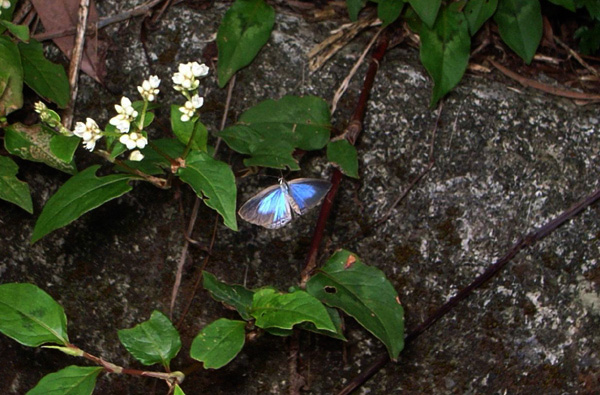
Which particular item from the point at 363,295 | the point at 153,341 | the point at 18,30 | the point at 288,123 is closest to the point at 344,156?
the point at 288,123

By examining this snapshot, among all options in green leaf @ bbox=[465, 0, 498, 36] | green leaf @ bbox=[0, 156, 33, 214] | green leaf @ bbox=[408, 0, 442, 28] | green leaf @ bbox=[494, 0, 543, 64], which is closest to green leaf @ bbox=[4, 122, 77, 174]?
green leaf @ bbox=[0, 156, 33, 214]

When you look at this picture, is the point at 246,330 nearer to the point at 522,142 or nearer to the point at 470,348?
the point at 470,348

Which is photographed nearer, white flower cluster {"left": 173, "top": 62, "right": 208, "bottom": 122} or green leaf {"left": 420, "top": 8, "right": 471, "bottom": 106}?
white flower cluster {"left": 173, "top": 62, "right": 208, "bottom": 122}

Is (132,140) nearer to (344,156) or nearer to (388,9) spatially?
(344,156)

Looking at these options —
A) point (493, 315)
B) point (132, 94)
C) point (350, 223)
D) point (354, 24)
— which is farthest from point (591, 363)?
point (132, 94)

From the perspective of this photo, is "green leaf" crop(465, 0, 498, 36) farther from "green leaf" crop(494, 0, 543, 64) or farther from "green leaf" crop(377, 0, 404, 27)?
"green leaf" crop(377, 0, 404, 27)
